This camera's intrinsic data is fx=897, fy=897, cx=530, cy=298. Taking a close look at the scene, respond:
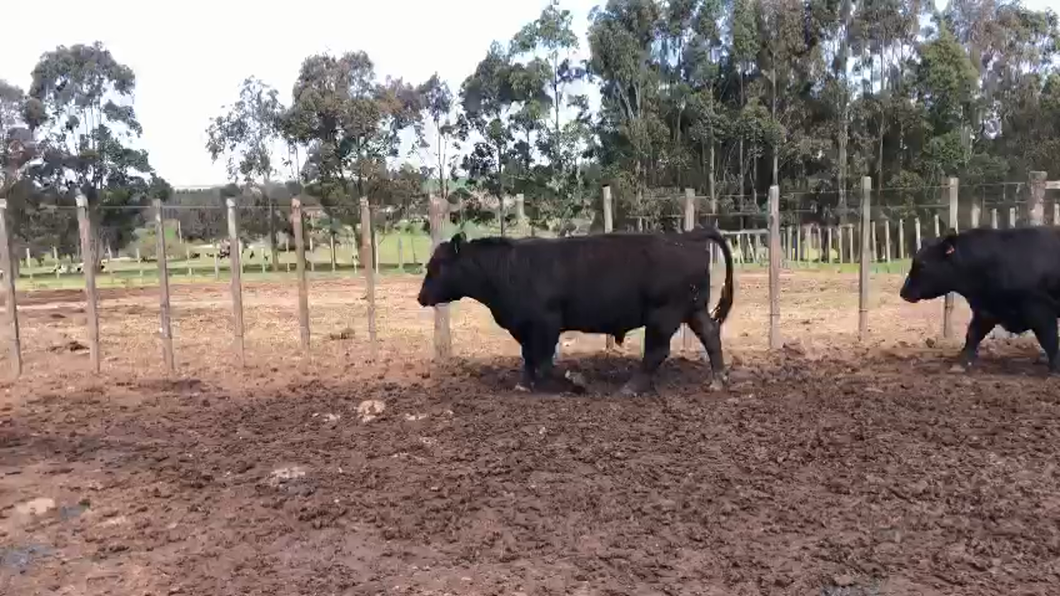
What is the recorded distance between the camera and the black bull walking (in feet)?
30.2

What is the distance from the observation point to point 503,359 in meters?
11.0

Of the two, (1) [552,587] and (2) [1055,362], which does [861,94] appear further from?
(1) [552,587]

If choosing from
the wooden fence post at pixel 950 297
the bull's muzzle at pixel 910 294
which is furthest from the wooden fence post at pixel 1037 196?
the bull's muzzle at pixel 910 294

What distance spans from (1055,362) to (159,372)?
9950 mm

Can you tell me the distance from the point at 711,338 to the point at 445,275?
9.56 feet

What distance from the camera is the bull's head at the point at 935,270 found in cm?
984

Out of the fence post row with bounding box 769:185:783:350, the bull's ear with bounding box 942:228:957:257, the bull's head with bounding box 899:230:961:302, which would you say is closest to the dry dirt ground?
the fence post row with bounding box 769:185:783:350

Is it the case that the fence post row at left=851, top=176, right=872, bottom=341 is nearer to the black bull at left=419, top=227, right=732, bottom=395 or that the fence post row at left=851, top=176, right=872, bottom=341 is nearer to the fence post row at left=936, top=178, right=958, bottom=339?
the fence post row at left=936, top=178, right=958, bottom=339

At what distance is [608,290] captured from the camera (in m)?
9.04

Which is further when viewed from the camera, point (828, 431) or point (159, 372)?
point (159, 372)

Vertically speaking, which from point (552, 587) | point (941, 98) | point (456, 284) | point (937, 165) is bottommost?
point (552, 587)

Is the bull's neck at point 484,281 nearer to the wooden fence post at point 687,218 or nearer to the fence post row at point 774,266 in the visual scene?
the wooden fence post at point 687,218

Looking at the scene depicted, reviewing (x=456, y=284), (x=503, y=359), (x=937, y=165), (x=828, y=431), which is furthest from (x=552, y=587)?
(x=937, y=165)

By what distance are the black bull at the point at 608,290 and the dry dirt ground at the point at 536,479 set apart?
0.51m
